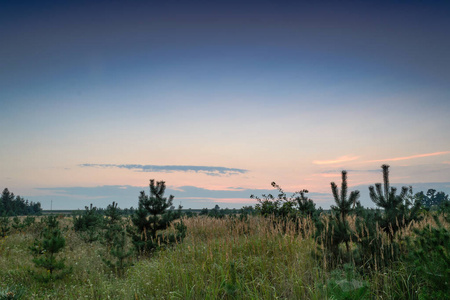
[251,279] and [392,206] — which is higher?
[392,206]

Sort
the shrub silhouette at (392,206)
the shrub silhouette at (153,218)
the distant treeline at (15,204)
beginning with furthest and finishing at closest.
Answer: the distant treeline at (15,204) → the shrub silhouette at (153,218) → the shrub silhouette at (392,206)

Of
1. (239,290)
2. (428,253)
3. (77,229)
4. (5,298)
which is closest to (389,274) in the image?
(428,253)

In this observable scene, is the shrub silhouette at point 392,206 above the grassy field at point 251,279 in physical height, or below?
above

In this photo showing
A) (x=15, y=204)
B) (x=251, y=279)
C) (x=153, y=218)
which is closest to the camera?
(x=251, y=279)

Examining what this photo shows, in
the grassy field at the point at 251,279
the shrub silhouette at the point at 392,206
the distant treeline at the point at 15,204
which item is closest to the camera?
the grassy field at the point at 251,279

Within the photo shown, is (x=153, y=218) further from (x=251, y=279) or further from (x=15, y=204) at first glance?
(x=15, y=204)

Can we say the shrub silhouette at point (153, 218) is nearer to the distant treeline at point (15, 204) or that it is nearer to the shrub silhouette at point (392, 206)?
the shrub silhouette at point (392, 206)

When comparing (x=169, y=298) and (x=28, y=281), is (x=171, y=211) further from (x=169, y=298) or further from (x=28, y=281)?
(x=169, y=298)

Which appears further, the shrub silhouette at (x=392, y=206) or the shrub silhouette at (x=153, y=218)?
the shrub silhouette at (x=153, y=218)

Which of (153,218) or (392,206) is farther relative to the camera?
(153,218)

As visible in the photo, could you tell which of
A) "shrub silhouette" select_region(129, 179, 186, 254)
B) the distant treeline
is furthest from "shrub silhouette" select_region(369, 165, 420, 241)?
the distant treeline

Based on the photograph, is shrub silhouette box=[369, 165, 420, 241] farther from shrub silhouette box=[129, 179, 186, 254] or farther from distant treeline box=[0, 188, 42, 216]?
distant treeline box=[0, 188, 42, 216]

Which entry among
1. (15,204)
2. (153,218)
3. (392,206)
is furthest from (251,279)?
(15,204)

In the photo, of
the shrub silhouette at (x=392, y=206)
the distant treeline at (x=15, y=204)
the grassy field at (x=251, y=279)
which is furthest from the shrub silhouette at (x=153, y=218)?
the distant treeline at (x=15, y=204)
